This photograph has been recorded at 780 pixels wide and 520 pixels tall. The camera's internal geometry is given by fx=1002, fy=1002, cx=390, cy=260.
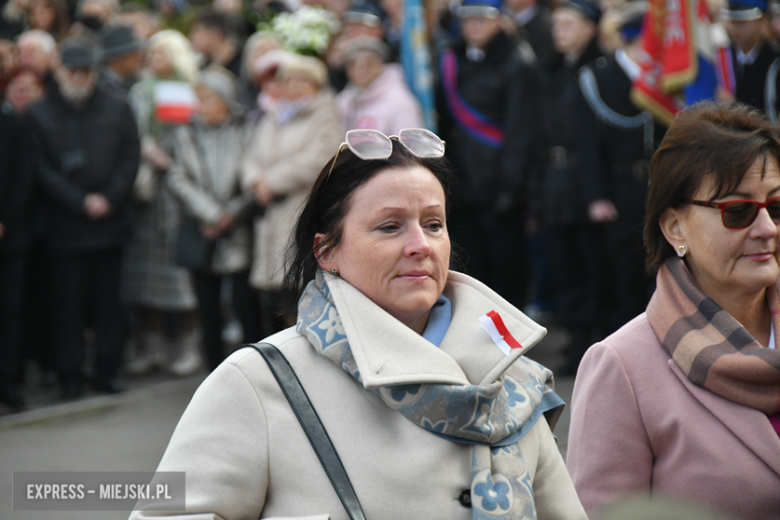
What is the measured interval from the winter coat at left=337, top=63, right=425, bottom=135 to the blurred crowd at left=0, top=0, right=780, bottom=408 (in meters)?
0.02

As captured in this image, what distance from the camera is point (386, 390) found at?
7.92 ft

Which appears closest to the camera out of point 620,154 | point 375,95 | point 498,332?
point 498,332

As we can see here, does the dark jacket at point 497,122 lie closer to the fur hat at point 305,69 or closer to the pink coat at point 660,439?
the fur hat at point 305,69

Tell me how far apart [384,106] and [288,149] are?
856mm

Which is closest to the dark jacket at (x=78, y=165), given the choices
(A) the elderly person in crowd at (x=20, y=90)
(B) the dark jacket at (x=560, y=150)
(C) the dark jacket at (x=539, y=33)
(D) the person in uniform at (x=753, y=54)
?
(A) the elderly person in crowd at (x=20, y=90)

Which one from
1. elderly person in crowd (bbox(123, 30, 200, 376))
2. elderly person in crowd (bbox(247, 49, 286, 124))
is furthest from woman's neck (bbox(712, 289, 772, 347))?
elderly person in crowd (bbox(123, 30, 200, 376))

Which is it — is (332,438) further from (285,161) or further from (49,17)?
(49,17)

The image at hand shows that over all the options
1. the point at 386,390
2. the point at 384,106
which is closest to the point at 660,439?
the point at 386,390

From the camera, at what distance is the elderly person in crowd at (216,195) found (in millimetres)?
8219

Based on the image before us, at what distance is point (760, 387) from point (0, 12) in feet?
35.6

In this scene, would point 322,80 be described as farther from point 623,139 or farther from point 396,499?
point 396,499

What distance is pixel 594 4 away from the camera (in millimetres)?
8188

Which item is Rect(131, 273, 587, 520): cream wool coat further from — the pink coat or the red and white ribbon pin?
the pink coat

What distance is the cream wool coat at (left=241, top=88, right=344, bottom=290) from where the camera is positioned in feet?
25.8
